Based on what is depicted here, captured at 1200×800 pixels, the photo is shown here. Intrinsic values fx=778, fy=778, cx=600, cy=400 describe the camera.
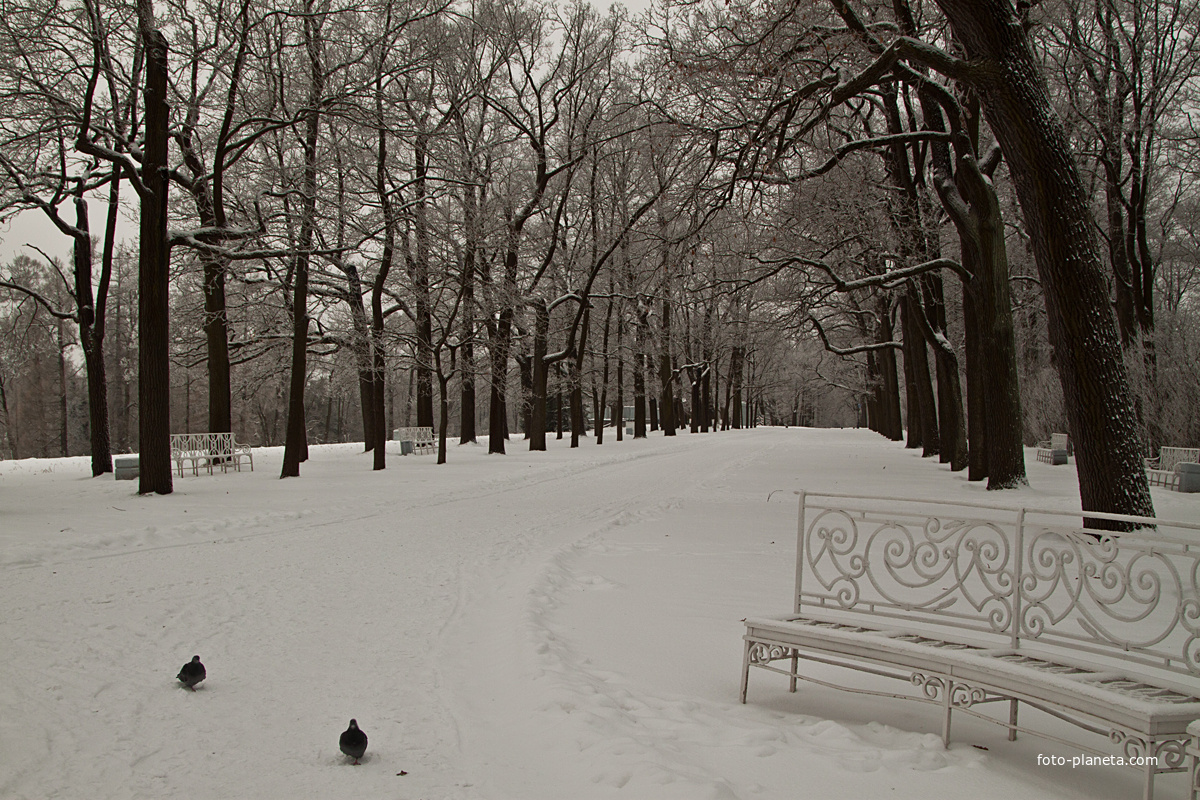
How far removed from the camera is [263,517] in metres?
11.9

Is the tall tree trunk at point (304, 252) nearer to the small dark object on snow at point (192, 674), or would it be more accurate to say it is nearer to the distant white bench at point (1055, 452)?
the small dark object on snow at point (192, 674)

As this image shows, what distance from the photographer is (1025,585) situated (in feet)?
14.1

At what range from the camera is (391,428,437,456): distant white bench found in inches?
1126

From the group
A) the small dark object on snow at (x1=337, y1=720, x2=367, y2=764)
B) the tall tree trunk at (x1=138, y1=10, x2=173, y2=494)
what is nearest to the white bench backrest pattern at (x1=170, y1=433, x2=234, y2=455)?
the tall tree trunk at (x1=138, y1=10, x2=173, y2=494)

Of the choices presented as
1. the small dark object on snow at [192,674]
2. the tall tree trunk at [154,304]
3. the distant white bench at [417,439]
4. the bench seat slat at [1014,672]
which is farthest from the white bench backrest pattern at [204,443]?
the bench seat slat at [1014,672]

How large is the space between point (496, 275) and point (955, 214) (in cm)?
1629

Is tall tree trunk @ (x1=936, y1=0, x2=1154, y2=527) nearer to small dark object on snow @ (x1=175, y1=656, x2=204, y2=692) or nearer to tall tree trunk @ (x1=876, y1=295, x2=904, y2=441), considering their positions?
small dark object on snow @ (x1=175, y1=656, x2=204, y2=692)

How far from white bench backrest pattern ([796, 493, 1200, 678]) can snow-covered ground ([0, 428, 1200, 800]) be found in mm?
558

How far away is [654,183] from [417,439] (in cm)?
1249

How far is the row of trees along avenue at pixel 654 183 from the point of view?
33.8 feet

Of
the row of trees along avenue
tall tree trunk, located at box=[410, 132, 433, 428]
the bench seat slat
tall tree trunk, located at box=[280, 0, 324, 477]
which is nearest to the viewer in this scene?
the bench seat slat

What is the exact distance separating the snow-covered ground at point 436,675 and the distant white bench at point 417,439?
17064 millimetres

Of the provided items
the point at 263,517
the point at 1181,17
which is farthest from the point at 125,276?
the point at 1181,17

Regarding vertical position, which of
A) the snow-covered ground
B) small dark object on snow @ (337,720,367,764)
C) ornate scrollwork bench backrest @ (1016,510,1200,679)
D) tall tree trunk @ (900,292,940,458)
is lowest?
the snow-covered ground
